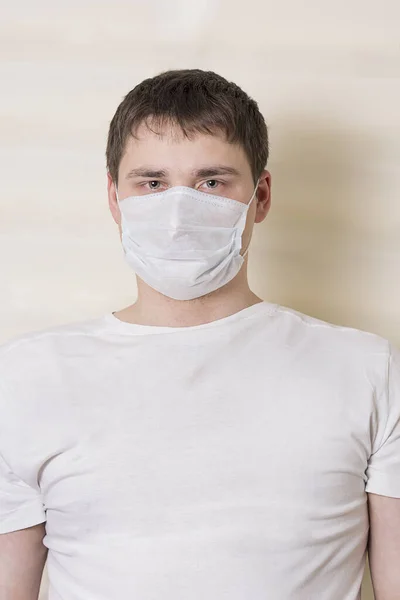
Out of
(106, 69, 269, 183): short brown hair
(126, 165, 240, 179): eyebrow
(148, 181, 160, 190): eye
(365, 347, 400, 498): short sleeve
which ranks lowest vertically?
(365, 347, 400, 498): short sleeve

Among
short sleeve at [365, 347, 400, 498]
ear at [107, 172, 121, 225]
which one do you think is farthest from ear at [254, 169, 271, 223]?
short sleeve at [365, 347, 400, 498]

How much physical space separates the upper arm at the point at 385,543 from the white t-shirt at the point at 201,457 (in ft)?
0.10

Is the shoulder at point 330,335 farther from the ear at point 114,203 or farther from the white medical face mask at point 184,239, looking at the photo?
the ear at point 114,203

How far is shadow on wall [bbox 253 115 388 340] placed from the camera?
1926mm

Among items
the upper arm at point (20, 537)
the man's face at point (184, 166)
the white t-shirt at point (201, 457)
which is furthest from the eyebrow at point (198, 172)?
the upper arm at point (20, 537)

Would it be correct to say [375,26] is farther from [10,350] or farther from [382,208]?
[10,350]

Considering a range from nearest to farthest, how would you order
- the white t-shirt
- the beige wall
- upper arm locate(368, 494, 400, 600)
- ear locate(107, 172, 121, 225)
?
the white t-shirt, upper arm locate(368, 494, 400, 600), ear locate(107, 172, 121, 225), the beige wall

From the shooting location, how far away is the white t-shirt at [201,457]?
133 cm

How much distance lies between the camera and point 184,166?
1454 mm

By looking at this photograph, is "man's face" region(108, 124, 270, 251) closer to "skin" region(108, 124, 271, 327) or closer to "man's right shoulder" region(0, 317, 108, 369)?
"skin" region(108, 124, 271, 327)

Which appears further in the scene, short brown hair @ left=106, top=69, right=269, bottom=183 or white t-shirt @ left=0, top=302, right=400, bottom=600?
short brown hair @ left=106, top=69, right=269, bottom=183

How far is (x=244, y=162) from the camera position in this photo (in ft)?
5.03

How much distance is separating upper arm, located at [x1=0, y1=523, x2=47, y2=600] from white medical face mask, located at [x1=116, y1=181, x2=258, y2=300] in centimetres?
47

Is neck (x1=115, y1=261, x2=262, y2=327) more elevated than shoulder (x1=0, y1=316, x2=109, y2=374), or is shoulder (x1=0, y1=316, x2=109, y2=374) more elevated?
neck (x1=115, y1=261, x2=262, y2=327)
